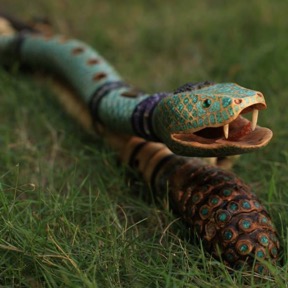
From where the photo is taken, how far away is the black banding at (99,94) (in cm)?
247

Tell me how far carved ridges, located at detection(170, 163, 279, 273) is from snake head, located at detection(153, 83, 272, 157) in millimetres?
148

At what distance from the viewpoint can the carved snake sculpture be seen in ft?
5.68

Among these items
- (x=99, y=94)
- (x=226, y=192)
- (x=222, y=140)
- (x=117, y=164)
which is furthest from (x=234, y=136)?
(x=99, y=94)

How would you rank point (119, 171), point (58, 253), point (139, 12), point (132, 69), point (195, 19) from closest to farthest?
point (58, 253)
point (119, 171)
point (132, 69)
point (195, 19)
point (139, 12)

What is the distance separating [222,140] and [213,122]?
8cm

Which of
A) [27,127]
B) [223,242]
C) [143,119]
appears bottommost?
[27,127]

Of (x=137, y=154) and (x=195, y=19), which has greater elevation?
(x=195, y=19)

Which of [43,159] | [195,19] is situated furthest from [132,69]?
[43,159]

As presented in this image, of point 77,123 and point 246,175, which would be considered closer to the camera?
point 246,175

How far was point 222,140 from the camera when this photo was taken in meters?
1.79

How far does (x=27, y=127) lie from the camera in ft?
8.91

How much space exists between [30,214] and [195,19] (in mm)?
2320

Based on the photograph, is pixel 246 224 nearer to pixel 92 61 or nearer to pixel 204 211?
pixel 204 211

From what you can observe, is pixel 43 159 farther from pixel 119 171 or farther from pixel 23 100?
pixel 23 100
